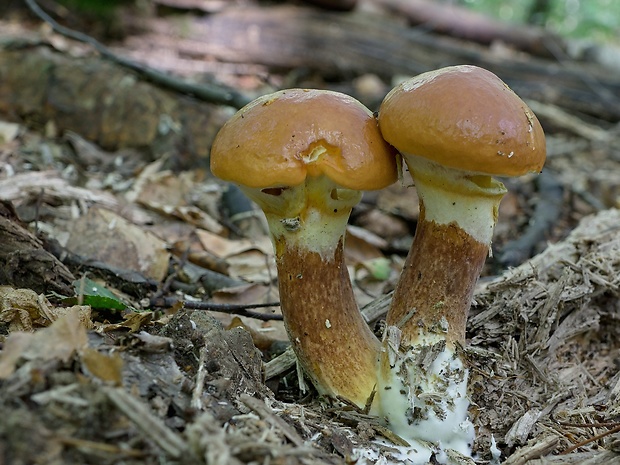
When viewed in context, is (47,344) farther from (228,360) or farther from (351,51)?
(351,51)

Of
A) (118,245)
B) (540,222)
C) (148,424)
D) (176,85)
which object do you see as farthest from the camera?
(176,85)

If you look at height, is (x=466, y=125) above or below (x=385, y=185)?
above

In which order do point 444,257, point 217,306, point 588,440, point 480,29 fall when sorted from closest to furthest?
point 588,440 → point 444,257 → point 217,306 → point 480,29

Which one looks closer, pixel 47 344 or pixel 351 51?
pixel 47 344

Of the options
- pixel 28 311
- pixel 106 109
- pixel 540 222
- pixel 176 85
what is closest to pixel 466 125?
pixel 28 311

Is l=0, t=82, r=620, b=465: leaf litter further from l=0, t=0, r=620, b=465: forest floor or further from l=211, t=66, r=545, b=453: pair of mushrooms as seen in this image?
l=211, t=66, r=545, b=453: pair of mushrooms

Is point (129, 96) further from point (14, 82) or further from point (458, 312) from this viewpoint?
point (458, 312)

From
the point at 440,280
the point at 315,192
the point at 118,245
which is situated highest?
the point at 315,192
